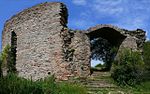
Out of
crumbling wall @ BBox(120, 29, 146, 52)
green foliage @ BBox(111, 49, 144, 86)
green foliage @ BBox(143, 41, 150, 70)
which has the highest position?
crumbling wall @ BBox(120, 29, 146, 52)

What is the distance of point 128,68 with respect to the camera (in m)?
21.7

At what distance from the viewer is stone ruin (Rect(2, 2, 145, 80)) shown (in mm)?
22359

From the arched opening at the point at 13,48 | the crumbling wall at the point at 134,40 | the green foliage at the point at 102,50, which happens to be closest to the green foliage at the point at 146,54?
the crumbling wall at the point at 134,40

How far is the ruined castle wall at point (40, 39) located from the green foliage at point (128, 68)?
8.78ft

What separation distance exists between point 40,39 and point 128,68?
15.4 ft

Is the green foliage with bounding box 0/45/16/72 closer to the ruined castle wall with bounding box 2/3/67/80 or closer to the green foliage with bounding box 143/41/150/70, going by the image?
the ruined castle wall with bounding box 2/3/67/80

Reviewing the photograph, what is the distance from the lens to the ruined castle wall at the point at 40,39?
22.6m

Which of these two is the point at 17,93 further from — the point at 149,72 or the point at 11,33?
the point at 11,33

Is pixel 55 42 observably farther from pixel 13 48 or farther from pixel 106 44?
pixel 106 44

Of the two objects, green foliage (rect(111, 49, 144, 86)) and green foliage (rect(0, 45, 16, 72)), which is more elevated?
green foliage (rect(0, 45, 16, 72))

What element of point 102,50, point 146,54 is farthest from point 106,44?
A: point 146,54

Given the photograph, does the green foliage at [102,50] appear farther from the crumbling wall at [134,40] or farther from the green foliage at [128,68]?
the green foliage at [128,68]

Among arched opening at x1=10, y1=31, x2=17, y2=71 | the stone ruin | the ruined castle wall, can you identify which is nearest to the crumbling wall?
the stone ruin

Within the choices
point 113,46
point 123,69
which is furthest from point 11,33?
point 123,69
